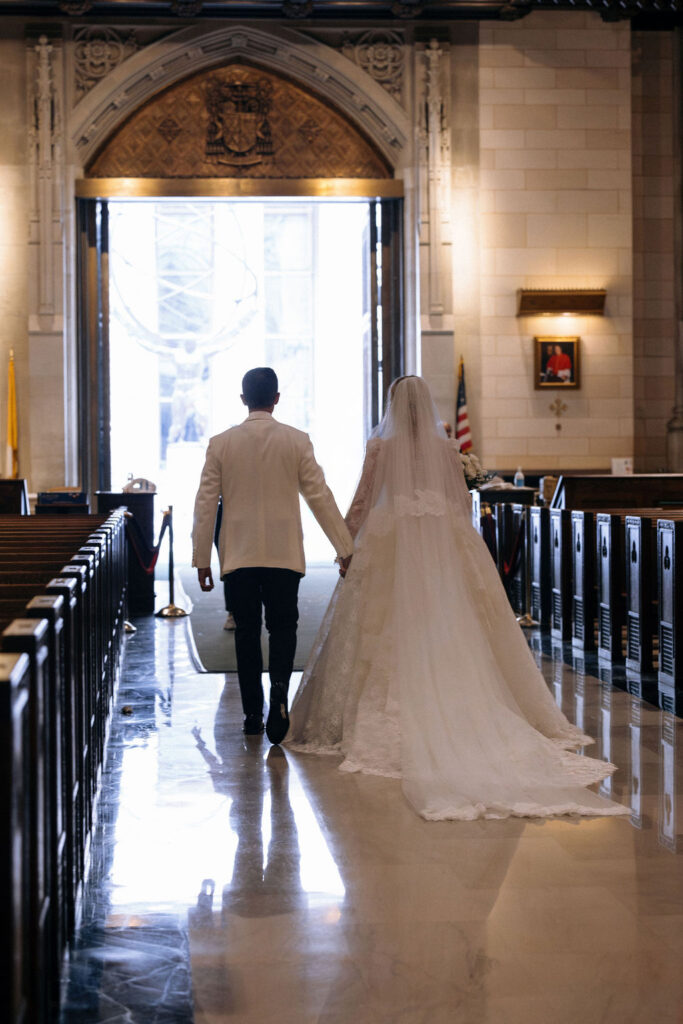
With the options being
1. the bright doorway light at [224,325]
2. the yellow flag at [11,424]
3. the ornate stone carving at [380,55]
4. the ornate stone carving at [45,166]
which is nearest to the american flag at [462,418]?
the ornate stone carving at [380,55]

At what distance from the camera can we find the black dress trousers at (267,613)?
5.48 metres

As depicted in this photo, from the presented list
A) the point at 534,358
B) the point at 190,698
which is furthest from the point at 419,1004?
the point at 534,358

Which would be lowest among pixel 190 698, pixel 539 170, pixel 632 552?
pixel 190 698

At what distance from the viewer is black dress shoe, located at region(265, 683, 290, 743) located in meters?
5.39

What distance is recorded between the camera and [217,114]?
49.2 feet

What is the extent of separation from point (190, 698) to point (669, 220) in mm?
11676

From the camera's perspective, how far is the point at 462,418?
14.6 m

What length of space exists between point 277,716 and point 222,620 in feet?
16.1

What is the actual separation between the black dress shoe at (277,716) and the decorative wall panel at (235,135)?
434 inches

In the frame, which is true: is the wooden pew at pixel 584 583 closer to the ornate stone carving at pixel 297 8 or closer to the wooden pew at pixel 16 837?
the wooden pew at pixel 16 837

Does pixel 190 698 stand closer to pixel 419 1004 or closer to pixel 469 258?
pixel 419 1004

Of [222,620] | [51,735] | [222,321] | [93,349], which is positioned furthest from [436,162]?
[51,735]

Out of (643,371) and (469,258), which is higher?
(469,258)

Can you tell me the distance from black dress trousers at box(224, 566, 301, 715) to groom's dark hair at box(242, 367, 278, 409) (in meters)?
0.82
